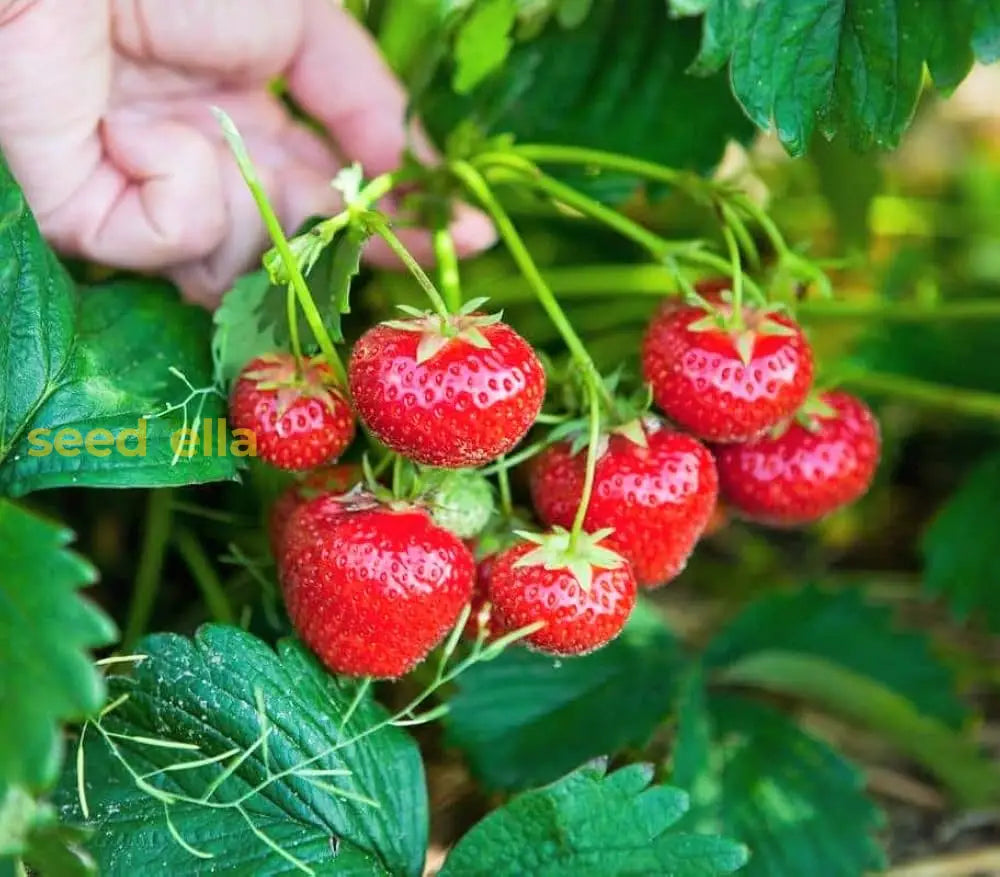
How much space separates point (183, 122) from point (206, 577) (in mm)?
358

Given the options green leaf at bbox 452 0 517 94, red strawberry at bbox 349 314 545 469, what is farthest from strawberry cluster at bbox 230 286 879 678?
green leaf at bbox 452 0 517 94

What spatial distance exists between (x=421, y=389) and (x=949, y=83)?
41 cm

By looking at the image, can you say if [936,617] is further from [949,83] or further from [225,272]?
[225,272]

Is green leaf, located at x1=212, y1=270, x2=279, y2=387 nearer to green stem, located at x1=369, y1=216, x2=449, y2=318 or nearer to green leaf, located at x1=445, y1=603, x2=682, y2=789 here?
green stem, located at x1=369, y1=216, x2=449, y2=318

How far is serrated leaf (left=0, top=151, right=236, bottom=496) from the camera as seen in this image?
74 cm

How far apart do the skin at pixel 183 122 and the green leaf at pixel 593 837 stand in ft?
1.47

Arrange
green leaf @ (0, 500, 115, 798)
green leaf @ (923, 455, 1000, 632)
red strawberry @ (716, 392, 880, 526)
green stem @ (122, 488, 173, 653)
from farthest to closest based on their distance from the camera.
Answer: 1. green leaf @ (923, 455, 1000, 632)
2. green stem @ (122, 488, 173, 653)
3. red strawberry @ (716, 392, 880, 526)
4. green leaf @ (0, 500, 115, 798)

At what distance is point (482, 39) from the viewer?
0.95 metres

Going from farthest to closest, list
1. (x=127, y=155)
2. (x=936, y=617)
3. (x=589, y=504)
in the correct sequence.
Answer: (x=936, y=617) → (x=127, y=155) → (x=589, y=504)

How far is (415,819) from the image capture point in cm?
79

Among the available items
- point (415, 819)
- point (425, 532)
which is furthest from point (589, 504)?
point (415, 819)

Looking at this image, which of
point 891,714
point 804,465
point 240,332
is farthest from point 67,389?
point 891,714

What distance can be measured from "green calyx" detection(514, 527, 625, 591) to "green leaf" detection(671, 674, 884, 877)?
1.16 feet

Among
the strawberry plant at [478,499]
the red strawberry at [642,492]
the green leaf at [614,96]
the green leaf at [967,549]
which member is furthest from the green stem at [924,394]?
the red strawberry at [642,492]
